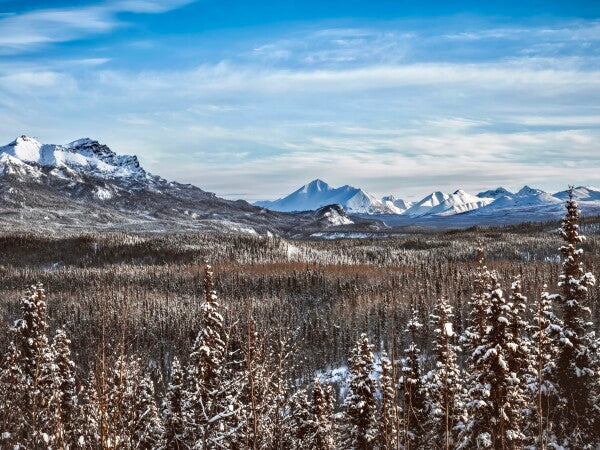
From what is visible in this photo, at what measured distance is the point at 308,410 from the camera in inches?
1245

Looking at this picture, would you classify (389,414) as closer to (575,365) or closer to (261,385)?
(575,365)

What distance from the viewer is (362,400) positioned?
30531mm

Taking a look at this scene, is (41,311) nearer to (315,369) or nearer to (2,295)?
(315,369)

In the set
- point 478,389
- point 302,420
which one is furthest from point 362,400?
point 478,389

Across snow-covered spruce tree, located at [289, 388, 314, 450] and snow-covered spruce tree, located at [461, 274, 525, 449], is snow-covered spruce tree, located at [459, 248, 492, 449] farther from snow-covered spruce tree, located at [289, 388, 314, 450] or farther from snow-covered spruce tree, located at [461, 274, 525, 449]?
snow-covered spruce tree, located at [289, 388, 314, 450]

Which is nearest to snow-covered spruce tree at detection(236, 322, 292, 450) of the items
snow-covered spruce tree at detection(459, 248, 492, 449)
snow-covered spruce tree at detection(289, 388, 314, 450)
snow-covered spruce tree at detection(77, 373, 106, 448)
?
snow-covered spruce tree at detection(77, 373, 106, 448)

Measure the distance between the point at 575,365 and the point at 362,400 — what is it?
11.8 meters

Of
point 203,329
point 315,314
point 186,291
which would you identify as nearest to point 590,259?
point 315,314

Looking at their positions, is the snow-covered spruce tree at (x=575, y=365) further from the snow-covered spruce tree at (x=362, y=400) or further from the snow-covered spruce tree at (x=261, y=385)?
the snow-covered spruce tree at (x=261, y=385)

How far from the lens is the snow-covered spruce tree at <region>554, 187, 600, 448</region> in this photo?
2366 centimetres

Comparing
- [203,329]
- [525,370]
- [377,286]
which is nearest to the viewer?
[203,329]

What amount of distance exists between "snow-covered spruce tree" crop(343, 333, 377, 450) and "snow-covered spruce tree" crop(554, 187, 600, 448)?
10081 mm

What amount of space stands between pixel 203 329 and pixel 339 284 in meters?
126

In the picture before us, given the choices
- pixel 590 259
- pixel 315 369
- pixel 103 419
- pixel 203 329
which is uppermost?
pixel 103 419
